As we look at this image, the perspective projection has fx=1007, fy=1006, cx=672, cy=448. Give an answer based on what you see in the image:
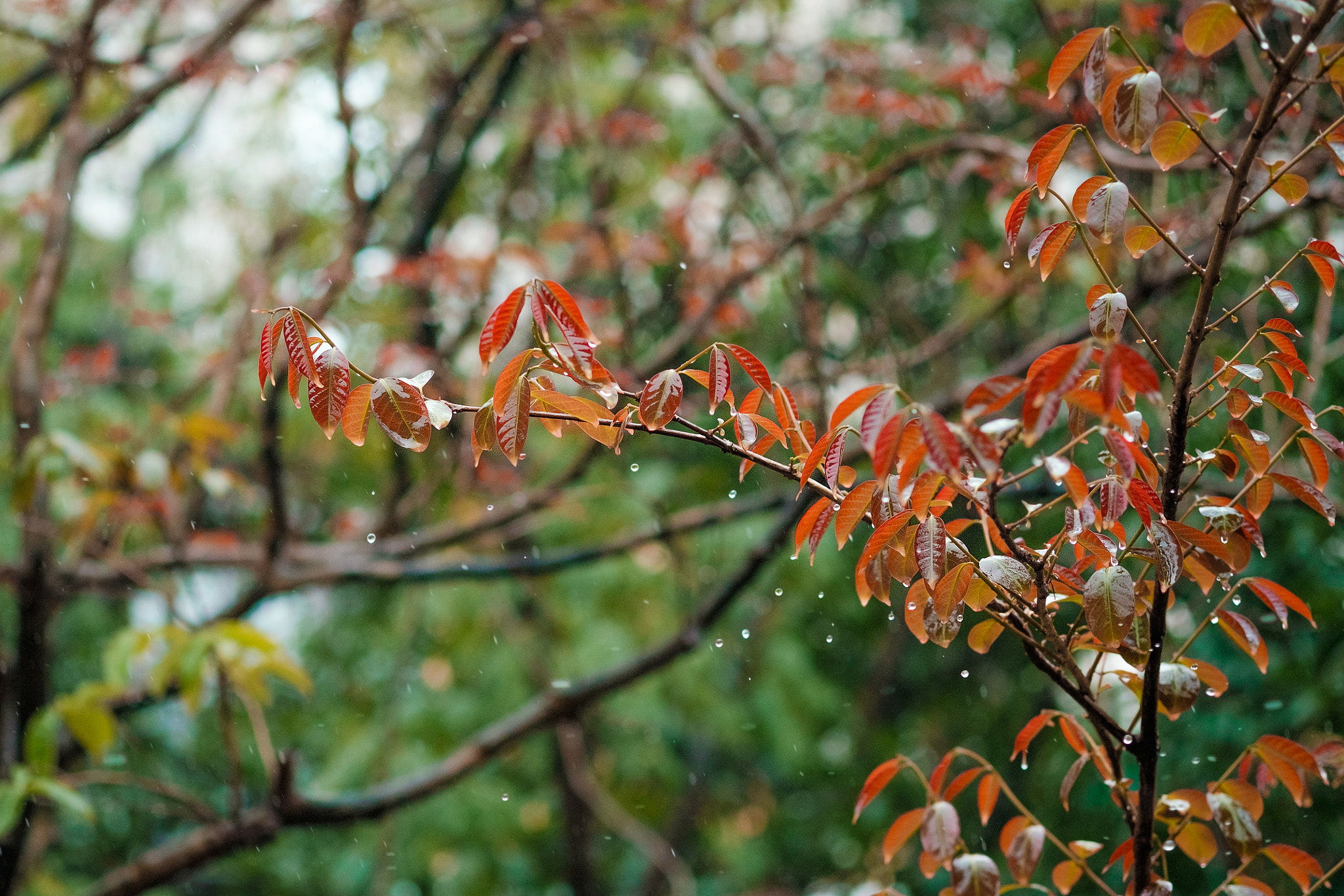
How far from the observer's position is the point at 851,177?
2.74 metres

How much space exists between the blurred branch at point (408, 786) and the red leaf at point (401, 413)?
3.47 ft

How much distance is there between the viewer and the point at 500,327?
72 centimetres

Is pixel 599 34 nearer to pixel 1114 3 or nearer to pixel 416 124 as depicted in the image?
pixel 416 124

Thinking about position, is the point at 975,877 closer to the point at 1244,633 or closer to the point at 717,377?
the point at 1244,633

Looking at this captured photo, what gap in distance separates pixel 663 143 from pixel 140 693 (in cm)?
263

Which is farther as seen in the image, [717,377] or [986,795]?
[986,795]

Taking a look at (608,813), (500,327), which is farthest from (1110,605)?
(608,813)

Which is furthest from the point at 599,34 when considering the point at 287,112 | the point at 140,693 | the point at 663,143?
the point at 140,693

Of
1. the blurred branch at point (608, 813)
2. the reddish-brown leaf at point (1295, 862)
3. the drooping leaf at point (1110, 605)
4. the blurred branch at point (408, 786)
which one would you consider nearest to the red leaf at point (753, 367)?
the drooping leaf at point (1110, 605)

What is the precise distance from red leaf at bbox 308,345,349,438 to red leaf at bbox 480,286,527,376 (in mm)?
106

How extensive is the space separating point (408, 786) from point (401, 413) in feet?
5.22

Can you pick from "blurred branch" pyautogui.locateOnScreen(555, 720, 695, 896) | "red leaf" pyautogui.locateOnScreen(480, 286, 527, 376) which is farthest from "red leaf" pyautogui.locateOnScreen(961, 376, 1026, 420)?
"blurred branch" pyautogui.locateOnScreen(555, 720, 695, 896)

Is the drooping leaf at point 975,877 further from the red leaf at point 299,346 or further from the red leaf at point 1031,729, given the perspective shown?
the red leaf at point 299,346

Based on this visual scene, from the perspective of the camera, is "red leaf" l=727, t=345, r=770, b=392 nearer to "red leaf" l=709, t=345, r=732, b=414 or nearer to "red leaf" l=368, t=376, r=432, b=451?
"red leaf" l=709, t=345, r=732, b=414
